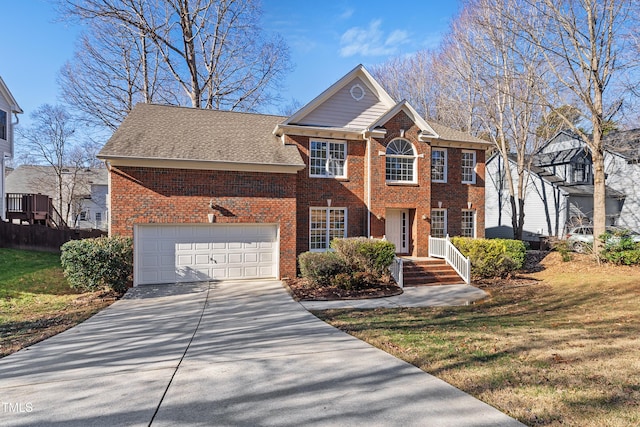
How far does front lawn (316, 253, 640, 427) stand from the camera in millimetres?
3930

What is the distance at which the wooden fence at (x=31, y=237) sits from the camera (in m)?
16.3

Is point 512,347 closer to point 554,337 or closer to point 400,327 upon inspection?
point 554,337

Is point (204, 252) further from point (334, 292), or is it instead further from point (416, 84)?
point (416, 84)

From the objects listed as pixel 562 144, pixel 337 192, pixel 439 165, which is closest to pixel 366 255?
pixel 337 192

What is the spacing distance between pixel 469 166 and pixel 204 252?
12833 millimetres

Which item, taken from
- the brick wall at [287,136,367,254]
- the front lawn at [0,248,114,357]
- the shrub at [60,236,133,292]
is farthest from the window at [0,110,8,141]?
the brick wall at [287,136,367,254]

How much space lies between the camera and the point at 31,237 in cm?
1683

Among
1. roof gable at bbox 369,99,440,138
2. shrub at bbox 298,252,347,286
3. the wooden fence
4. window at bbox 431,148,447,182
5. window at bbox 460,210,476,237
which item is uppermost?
roof gable at bbox 369,99,440,138

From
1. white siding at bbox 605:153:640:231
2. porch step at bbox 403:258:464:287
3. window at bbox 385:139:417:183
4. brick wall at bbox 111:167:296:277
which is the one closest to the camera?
brick wall at bbox 111:167:296:277

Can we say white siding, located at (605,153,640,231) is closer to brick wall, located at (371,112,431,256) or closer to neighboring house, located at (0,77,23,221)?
brick wall, located at (371,112,431,256)

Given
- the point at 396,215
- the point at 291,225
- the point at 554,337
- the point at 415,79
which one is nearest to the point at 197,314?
the point at 291,225

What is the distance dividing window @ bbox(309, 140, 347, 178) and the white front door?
2932 millimetres

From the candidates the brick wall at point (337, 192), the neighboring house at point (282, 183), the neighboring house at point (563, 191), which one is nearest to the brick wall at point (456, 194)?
the neighboring house at point (282, 183)

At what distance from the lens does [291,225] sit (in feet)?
44.0
